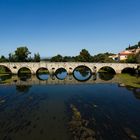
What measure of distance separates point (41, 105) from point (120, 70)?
52.5 metres

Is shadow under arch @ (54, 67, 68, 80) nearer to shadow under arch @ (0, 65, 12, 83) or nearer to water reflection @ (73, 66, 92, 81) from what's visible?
water reflection @ (73, 66, 92, 81)

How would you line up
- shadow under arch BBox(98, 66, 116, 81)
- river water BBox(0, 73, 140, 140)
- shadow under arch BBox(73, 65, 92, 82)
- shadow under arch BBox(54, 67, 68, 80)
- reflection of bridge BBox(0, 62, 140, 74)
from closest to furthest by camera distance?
river water BBox(0, 73, 140, 140), shadow under arch BBox(98, 66, 116, 81), shadow under arch BBox(73, 65, 92, 82), shadow under arch BBox(54, 67, 68, 80), reflection of bridge BBox(0, 62, 140, 74)

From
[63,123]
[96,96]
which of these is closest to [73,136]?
[63,123]

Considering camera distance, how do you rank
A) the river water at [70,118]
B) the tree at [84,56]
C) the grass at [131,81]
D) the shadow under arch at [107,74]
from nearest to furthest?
1. the river water at [70,118]
2. the grass at [131,81]
3. the shadow under arch at [107,74]
4. the tree at [84,56]

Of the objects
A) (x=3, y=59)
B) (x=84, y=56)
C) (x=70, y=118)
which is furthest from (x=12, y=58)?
(x=70, y=118)

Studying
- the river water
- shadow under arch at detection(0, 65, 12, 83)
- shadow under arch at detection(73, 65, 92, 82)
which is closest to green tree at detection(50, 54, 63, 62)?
shadow under arch at detection(73, 65, 92, 82)

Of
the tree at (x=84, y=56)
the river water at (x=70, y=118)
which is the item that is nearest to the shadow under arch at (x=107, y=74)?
the tree at (x=84, y=56)

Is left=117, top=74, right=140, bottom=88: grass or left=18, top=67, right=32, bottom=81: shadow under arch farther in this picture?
left=18, top=67, right=32, bottom=81: shadow under arch

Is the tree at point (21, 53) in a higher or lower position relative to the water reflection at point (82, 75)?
higher

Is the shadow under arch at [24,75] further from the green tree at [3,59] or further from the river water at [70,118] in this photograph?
the river water at [70,118]

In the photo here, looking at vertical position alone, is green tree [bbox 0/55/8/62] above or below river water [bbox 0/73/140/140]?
above

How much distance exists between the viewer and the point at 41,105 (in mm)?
28297

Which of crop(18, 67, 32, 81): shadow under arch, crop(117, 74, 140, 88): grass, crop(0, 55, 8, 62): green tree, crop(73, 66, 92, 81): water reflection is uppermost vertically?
crop(0, 55, 8, 62): green tree

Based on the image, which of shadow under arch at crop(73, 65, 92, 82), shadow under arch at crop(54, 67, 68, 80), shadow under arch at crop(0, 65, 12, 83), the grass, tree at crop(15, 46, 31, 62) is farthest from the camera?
tree at crop(15, 46, 31, 62)
